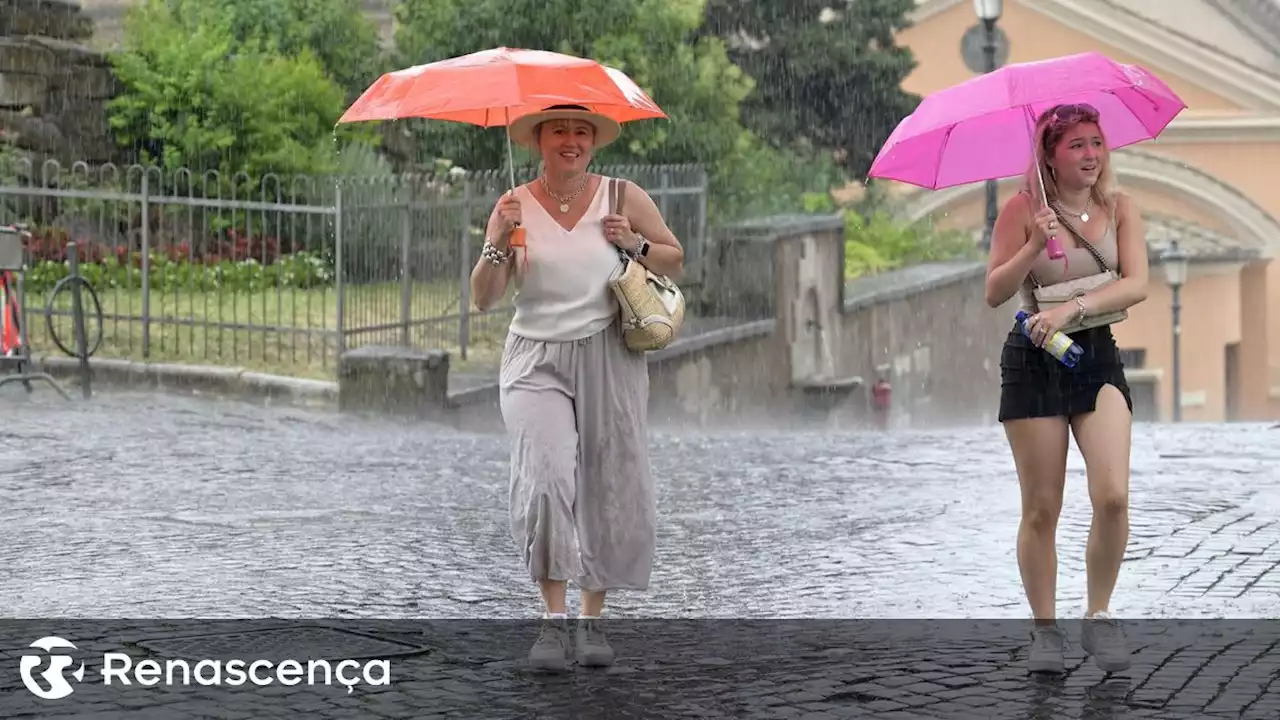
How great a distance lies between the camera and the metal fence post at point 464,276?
17141 mm

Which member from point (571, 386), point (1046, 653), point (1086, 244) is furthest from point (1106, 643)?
point (571, 386)

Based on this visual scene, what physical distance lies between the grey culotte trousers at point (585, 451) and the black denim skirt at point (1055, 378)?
1.02 metres

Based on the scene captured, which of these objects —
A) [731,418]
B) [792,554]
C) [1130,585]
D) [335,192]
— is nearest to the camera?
[1130,585]

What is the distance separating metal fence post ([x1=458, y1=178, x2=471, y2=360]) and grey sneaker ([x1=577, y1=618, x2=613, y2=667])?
10776 mm

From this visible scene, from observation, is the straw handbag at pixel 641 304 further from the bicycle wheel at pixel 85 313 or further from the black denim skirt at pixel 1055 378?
the bicycle wheel at pixel 85 313

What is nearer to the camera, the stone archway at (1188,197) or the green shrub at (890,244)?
the green shrub at (890,244)

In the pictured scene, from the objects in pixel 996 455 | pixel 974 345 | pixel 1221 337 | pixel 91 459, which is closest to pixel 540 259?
pixel 91 459

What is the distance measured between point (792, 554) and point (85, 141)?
1533 cm

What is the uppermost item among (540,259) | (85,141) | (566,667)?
(85,141)

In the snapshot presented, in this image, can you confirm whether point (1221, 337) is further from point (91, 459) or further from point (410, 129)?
point (91, 459)

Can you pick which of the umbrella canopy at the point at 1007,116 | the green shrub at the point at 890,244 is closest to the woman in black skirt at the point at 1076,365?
the umbrella canopy at the point at 1007,116

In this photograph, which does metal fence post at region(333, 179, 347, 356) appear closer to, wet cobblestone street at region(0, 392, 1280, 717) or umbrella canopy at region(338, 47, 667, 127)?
wet cobblestone street at region(0, 392, 1280, 717)

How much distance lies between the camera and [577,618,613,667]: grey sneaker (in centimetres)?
619

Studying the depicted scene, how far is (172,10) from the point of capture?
80.7 ft
